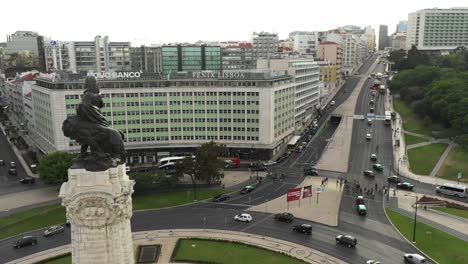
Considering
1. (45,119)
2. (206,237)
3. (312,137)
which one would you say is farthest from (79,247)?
(312,137)

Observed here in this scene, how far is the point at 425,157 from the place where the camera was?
389 ft

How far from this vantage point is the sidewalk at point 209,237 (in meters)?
64.1

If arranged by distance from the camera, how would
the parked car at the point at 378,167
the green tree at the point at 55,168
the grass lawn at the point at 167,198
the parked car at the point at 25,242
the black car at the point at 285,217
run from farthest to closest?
1. the parked car at the point at 378,167
2. the green tree at the point at 55,168
3. the grass lawn at the point at 167,198
4. the black car at the point at 285,217
5. the parked car at the point at 25,242

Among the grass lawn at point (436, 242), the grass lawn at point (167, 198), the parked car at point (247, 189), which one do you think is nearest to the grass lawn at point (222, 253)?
the grass lawn at point (436, 242)

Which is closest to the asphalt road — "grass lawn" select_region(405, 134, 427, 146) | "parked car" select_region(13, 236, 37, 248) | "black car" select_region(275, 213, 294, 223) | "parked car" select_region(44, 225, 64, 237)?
"parked car" select_region(44, 225, 64, 237)

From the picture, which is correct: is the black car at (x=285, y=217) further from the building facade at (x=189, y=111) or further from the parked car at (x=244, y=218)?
the building facade at (x=189, y=111)

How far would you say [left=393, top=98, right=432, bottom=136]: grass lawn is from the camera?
144500 mm

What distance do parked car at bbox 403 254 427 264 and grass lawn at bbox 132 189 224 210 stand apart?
145 feet

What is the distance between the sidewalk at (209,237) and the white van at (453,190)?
42.6m

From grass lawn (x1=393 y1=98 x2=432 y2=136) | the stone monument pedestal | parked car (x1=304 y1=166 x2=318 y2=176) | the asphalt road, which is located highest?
the stone monument pedestal

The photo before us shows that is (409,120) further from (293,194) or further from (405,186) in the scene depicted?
(293,194)

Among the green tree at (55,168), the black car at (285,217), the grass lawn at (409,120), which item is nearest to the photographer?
the black car at (285,217)

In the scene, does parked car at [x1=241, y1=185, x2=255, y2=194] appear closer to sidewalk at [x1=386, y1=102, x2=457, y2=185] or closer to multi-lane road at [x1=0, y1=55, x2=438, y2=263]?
multi-lane road at [x1=0, y1=55, x2=438, y2=263]

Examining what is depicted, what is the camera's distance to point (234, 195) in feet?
313
